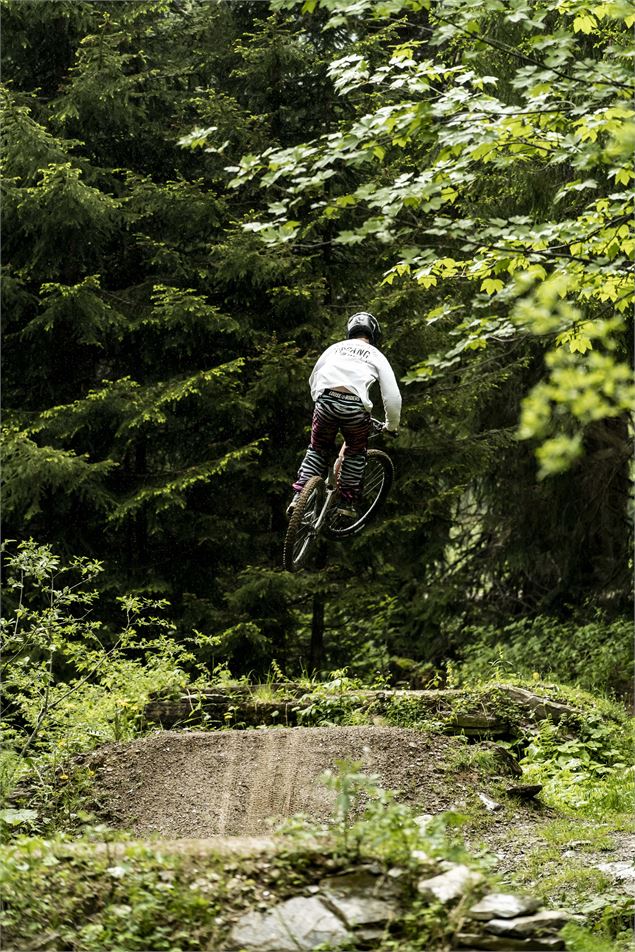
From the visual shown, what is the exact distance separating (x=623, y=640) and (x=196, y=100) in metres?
8.25

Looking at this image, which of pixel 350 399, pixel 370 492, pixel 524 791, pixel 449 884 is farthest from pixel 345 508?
pixel 449 884

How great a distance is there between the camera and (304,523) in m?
8.02

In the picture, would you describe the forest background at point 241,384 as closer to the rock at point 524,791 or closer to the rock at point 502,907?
the rock at point 524,791

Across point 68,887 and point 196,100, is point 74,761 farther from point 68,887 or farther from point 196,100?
point 196,100

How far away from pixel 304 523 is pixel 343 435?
70cm

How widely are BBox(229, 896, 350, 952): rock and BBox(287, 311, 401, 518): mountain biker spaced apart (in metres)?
3.70

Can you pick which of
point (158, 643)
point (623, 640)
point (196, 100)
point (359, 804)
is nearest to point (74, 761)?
point (158, 643)

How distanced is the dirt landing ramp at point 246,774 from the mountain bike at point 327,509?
1622 mm

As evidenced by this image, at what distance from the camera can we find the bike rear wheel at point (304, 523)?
25.9 feet

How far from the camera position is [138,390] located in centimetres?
1324

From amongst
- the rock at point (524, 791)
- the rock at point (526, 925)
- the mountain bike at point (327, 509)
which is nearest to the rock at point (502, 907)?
the rock at point (526, 925)

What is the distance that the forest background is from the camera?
42.4 feet

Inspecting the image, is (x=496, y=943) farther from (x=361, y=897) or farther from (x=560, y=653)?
(x=560, y=653)

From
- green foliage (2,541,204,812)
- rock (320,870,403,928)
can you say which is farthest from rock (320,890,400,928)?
green foliage (2,541,204,812)
